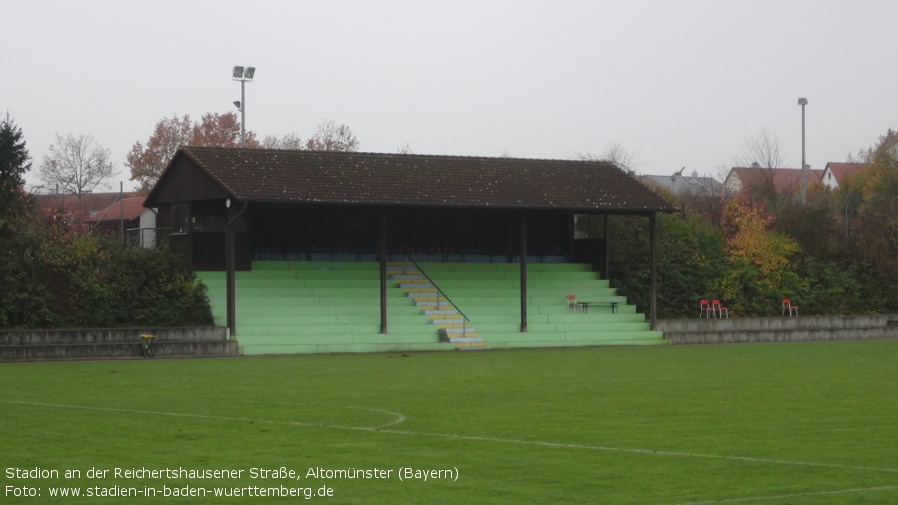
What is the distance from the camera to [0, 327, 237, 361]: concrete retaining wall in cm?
2997

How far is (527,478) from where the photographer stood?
424 inches

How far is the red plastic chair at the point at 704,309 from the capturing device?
40963mm

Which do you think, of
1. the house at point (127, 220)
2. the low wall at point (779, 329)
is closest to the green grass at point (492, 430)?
the low wall at point (779, 329)

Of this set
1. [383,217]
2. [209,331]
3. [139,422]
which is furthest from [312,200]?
[139,422]

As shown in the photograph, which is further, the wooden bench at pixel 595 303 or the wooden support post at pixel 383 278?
the wooden bench at pixel 595 303

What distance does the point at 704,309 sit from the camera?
41.8 meters

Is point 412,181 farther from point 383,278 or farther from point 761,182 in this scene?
point 761,182

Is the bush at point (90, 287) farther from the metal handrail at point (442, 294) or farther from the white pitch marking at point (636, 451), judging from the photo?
the white pitch marking at point (636, 451)

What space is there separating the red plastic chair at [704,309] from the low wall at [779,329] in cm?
164

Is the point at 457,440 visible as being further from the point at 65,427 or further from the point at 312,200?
the point at 312,200

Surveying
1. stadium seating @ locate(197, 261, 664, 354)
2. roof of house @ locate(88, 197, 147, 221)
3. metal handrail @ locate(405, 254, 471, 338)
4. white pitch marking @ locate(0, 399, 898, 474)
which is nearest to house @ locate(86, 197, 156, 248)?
roof of house @ locate(88, 197, 147, 221)

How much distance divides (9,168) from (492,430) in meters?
21.3

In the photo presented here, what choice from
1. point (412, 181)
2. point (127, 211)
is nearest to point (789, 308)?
point (412, 181)

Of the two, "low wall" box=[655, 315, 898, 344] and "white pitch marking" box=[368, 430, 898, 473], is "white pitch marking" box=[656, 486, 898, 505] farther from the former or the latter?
"low wall" box=[655, 315, 898, 344]
